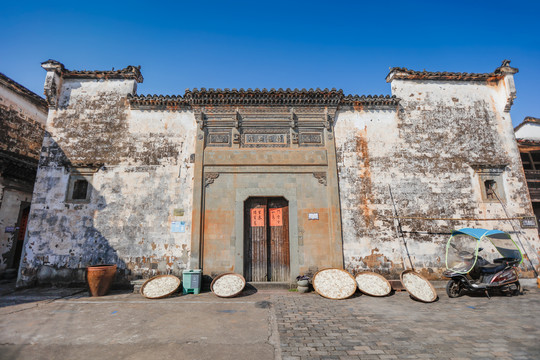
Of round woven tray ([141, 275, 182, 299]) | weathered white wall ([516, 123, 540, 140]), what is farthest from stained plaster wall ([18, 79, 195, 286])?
weathered white wall ([516, 123, 540, 140])

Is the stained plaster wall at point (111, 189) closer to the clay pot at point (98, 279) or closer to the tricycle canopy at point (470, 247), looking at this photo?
the clay pot at point (98, 279)

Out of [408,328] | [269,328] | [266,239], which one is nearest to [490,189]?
[408,328]

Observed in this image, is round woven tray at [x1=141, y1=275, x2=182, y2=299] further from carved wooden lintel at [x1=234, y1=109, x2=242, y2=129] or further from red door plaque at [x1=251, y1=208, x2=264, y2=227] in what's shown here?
carved wooden lintel at [x1=234, y1=109, x2=242, y2=129]

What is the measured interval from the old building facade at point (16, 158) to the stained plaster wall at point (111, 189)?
2251mm

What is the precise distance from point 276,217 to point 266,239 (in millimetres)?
833

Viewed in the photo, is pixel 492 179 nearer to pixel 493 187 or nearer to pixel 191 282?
pixel 493 187

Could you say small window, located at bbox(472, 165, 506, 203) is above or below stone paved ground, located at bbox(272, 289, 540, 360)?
above

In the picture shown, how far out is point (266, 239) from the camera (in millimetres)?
9297

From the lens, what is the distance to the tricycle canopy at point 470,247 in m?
7.77

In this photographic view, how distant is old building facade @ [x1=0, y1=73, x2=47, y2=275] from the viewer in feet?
34.7

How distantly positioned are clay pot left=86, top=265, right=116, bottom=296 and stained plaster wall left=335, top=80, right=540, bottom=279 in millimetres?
7464

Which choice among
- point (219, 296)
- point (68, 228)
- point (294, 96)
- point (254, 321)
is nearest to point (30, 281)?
point (68, 228)

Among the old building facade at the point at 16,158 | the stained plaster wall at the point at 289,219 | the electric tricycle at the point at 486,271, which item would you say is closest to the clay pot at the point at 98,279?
the stained plaster wall at the point at 289,219

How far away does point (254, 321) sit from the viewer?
17.9ft
